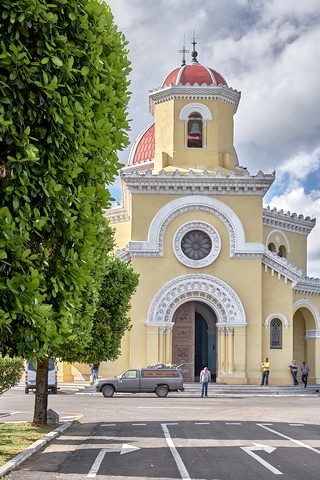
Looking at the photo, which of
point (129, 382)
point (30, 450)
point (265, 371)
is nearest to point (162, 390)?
→ point (129, 382)

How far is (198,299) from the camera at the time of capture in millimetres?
41125

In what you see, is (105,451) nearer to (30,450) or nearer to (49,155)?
(30,450)

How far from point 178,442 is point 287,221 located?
3366 cm

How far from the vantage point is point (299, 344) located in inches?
1812

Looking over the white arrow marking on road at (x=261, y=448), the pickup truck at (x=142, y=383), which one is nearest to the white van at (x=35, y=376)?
the pickup truck at (x=142, y=383)

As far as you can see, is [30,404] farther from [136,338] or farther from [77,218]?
[77,218]

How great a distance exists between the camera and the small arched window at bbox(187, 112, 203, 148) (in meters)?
44.1

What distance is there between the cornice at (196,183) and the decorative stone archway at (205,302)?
14.9 feet

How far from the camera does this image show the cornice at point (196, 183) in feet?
135

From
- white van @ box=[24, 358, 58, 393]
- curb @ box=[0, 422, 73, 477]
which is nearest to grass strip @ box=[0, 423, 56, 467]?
curb @ box=[0, 422, 73, 477]

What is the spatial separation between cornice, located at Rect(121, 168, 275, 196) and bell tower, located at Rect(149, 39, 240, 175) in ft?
6.54

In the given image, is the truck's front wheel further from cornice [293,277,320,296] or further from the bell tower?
the bell tower

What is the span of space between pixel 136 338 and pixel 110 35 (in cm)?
3062

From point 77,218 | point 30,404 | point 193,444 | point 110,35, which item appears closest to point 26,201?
point 77,218
